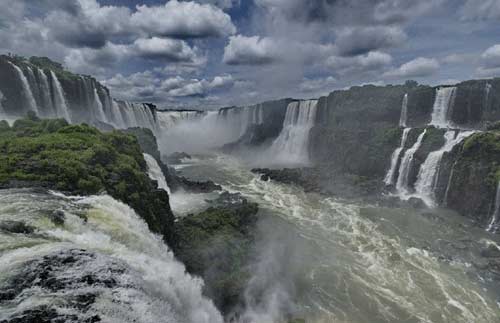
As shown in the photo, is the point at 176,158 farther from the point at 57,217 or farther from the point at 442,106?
the point at 57,217

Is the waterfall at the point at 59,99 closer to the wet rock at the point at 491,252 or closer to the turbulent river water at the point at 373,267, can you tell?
the turbulent river water at the point at 373,267

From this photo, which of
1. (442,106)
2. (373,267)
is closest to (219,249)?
(373,267)

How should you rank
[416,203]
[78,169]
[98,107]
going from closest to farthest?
[78,169] < [416,203] < [98,107]

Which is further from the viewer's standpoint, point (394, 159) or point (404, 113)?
point (404, 113)

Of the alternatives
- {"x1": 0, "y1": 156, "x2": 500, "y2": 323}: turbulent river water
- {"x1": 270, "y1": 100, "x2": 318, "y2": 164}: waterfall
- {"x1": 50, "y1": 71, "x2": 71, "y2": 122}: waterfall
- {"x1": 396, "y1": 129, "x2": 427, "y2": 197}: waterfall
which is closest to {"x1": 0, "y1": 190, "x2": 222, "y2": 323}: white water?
{"x1": 0, "y1": 156, "x2": 500, "y2": 323}: turbulent river water

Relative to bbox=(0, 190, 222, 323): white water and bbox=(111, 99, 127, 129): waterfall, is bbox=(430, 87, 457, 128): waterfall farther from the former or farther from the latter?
bbox=(111, 99, 127, 129): waterfall

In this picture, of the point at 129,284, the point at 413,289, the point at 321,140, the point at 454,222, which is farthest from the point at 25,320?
the point at 321,140
